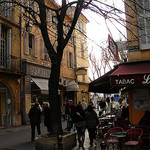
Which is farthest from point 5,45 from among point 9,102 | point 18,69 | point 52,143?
point 52,143

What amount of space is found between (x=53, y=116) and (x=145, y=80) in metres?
3.55

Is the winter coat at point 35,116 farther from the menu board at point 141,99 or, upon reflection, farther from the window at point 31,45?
the window at point 31,45

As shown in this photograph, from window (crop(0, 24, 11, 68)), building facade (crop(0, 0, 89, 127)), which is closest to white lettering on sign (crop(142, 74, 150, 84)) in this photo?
building facade (crop(0, 0, 89, 127))

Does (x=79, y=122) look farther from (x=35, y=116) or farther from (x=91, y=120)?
(x=35, y=116)

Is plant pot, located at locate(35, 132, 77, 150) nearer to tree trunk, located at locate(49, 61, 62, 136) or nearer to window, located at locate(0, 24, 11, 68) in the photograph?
tree trunk, located at locate(49, 61, 62, 136)

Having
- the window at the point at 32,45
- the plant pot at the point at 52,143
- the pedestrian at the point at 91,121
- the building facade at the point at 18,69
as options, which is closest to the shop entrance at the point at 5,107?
the building facade at the point at 18,69

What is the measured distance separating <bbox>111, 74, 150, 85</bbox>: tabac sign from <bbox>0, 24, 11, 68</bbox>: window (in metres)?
10.6

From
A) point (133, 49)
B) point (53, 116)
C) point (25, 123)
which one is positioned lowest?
point (25, 123)

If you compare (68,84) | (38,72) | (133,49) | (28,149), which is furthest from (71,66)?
(28,149)

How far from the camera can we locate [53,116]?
7.89 m

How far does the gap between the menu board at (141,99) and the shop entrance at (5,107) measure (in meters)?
10.4

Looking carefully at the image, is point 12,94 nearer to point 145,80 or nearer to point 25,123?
point 25,123

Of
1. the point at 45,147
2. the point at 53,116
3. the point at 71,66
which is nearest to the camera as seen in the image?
the point at 45,147

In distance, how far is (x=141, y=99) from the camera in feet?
30.4
